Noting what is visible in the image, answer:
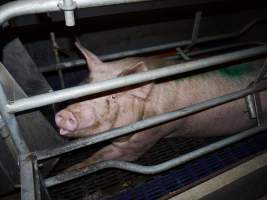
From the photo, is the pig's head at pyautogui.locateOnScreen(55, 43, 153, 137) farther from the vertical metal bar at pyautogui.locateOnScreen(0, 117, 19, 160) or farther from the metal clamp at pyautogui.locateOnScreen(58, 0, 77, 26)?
the metal clamp at pyautogui.locateOnScreen(58, 0, 77, 26)

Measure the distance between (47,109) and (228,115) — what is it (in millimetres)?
1782

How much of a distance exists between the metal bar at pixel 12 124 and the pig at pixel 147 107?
525 millimetres

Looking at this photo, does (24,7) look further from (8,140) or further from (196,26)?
(196,26)

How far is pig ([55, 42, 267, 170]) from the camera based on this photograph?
1.99 meters

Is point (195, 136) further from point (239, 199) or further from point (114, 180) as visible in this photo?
point (114, 180)

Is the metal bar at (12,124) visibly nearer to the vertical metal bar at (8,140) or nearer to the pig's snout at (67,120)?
A: the vertical metal bar at (8,140)

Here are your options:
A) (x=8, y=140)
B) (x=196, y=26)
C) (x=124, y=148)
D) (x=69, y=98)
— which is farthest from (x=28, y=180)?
(x=196, y=26)

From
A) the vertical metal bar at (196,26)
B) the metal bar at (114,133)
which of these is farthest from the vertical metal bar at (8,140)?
the vertical metal bar at (196,26)

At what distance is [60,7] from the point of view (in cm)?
102

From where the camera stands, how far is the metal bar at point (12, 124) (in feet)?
3.71

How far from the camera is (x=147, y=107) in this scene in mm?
2328

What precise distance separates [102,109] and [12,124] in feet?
2.80

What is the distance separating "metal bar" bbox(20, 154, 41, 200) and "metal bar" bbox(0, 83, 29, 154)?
0.16 feet

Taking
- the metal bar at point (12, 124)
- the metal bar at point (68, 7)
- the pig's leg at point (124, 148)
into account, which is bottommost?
the pig's leg at point (124, 148)
